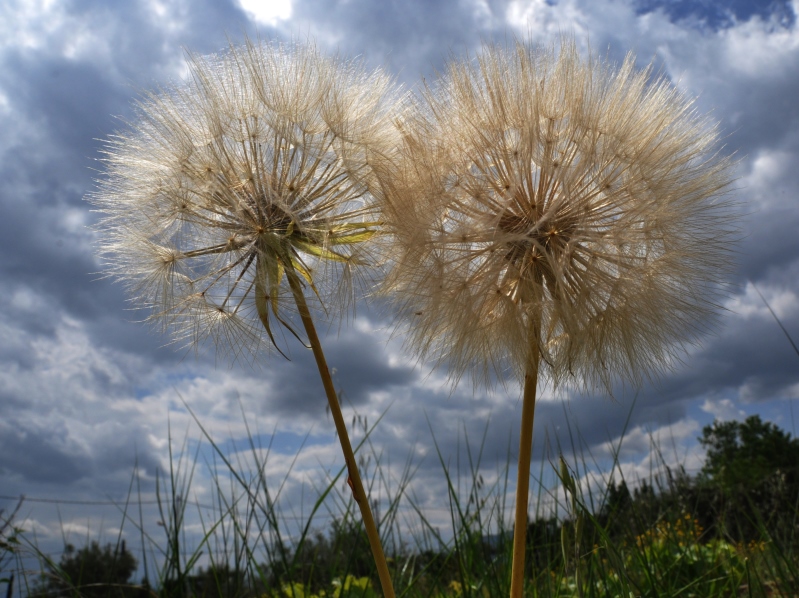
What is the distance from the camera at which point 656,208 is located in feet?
9.12

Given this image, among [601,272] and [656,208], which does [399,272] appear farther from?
[656,208]

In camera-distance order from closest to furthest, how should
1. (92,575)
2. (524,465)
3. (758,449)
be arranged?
1. (524,465)
2. (92,575)
3. (758,449)

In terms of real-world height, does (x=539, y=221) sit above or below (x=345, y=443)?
above

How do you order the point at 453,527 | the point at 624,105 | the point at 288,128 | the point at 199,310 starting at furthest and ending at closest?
the point at 453,527 → the point at 199,310 → the point at 288,128 → the point at 624,105

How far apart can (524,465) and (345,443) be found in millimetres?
704

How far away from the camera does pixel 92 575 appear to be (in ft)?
25.8

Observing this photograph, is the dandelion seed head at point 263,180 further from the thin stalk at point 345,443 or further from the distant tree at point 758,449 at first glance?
the distant tree at point 758,449

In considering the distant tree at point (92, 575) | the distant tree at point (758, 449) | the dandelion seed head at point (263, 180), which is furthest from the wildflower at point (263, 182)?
the distant tree at point (758, 449)

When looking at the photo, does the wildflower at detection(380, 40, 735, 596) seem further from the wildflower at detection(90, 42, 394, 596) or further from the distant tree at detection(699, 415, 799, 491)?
the distant tree at detection(699, 415, 799, 491)

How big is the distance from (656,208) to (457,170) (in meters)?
0.87

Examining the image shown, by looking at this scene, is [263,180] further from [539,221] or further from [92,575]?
[92,575]

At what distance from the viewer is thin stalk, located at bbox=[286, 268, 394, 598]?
2518mm

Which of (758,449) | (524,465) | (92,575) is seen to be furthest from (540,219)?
(758,449)

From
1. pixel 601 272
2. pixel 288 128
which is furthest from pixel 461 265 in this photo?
pixel 288 128
